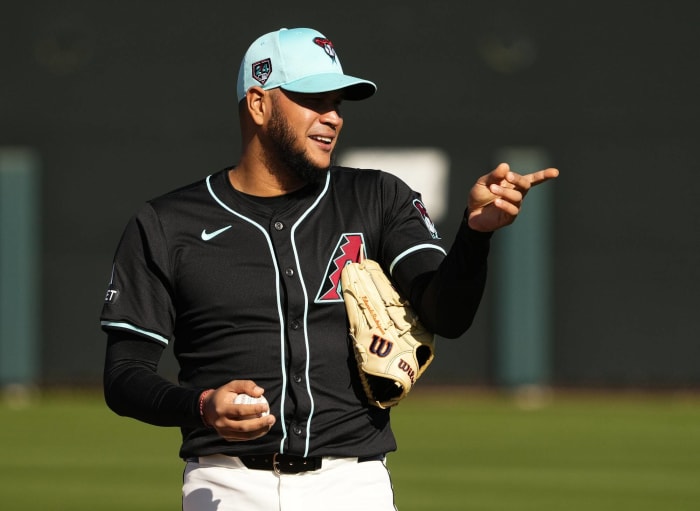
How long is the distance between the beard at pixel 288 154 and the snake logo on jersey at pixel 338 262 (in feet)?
0.68

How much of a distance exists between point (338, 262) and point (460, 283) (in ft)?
1.53

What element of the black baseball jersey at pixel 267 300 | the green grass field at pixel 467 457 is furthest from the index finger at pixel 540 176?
the green grass field at pixel 467 457

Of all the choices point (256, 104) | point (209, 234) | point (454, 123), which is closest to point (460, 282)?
point (209, 234)

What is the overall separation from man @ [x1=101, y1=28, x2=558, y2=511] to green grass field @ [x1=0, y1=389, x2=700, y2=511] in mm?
5068

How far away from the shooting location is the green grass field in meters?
9.50

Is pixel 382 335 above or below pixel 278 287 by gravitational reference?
below

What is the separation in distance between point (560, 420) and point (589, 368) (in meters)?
2.93

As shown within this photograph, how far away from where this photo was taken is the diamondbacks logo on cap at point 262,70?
4.23 metres

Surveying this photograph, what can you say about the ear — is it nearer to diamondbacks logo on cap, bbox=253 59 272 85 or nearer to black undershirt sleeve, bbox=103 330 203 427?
diamondbacks logo on cap, bbox=253 59 272 85

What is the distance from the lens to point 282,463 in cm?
405

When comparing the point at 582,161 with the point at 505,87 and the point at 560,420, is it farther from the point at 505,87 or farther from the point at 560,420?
the point at 560,420

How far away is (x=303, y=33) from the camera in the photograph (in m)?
4.32

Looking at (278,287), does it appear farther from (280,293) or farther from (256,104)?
(256,104)

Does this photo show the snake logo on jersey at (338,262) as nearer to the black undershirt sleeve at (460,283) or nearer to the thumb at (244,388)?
the black undershirt sleeve at (460,283)
